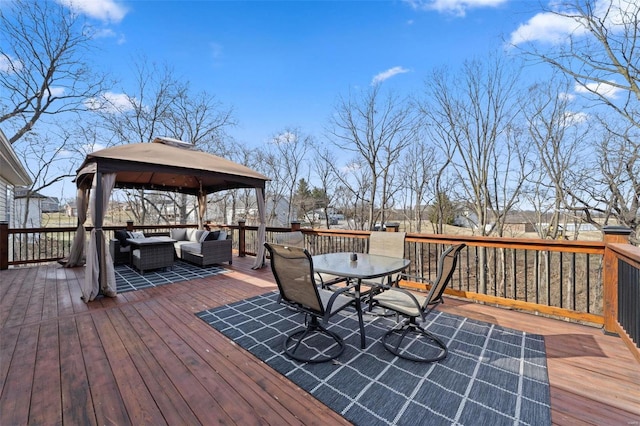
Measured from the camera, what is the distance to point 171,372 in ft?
6.95

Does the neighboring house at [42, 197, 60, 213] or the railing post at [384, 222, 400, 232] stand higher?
the neighboring house at [42, 197, 60, 213]

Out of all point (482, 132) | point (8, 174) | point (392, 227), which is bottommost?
point (392, 227)

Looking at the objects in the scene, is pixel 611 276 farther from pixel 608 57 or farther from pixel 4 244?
pixel 4 244

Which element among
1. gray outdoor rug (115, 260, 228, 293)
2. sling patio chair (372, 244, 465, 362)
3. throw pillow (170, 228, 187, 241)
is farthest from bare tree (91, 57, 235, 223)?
sling patio chair (372, 244, 465, 362)

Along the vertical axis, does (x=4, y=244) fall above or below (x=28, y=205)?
below

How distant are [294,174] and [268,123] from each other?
2.79m

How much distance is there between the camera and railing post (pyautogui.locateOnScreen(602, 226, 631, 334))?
2.64 metres

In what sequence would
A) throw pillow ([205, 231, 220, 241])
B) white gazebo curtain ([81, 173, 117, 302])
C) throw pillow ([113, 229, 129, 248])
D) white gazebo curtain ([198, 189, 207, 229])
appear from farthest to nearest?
white gazebo curtain ([198, 189, 207, 229]), throw pillow ([205, 231, 220, 241]), throw pillow ([113, 229, 129, 248]), white gazebo curtain ([81, 173, 117, 302])

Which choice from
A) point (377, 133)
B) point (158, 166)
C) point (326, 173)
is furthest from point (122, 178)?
point (377, 133)

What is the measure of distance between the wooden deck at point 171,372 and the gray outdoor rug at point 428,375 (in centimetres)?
12

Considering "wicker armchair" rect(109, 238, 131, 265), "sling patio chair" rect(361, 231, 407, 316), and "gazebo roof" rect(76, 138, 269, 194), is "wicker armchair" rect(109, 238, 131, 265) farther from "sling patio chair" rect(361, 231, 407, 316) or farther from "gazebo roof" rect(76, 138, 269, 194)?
"sling patio chair" rect(361, 231, 407, 316)

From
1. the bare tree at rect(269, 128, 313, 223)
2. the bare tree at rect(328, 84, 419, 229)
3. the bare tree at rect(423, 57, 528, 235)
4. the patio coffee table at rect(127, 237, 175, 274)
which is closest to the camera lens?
the patio coffee table at rect(127, 237, 175, 274)

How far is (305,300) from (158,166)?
12.9ft

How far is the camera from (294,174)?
13.8 meters
